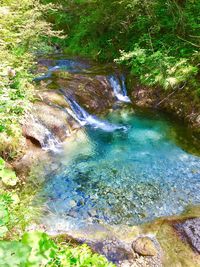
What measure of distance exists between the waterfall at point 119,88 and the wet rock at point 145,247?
21.5 ft

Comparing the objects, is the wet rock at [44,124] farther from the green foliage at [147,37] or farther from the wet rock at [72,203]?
the green foliage at [147,37]

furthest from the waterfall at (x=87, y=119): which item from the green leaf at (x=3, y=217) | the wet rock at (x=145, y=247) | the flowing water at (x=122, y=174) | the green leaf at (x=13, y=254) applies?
the green leaf at (x=13, y=254)

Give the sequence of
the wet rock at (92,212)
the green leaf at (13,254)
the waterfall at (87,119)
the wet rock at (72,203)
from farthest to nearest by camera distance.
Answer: the waterfall at (87,119), the wet rock at (72,203), the wet rock at (92,212), the green leaf at (13,254)

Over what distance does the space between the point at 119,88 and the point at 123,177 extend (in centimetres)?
526

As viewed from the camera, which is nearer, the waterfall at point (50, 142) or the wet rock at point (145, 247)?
the wet rock at point (145, 247)

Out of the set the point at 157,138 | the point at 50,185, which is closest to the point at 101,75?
the point at 157,138

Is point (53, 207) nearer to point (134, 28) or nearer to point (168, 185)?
point (168, 185)

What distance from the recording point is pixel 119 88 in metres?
10.8

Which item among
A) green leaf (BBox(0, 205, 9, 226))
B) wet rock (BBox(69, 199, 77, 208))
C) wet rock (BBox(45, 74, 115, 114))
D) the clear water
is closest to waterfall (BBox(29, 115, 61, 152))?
the clear water

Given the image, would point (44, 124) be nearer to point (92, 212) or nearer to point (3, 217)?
point (92, 212)

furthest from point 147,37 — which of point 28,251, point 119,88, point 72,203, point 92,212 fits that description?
point 28,251

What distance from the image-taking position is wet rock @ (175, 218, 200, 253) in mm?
4572

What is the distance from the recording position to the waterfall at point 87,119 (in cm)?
876

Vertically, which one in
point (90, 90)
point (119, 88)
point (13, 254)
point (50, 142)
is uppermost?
point (13, 254)
